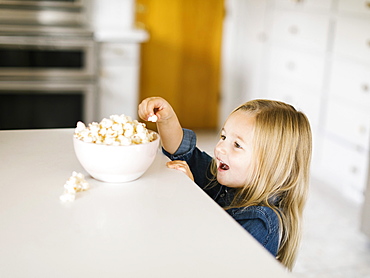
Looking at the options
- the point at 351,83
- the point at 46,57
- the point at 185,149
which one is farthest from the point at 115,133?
the point at 351,83

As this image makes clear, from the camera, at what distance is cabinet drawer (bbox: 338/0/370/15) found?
314 centimetres

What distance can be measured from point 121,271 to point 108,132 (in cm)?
37

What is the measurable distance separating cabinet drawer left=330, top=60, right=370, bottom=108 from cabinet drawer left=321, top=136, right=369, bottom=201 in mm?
275

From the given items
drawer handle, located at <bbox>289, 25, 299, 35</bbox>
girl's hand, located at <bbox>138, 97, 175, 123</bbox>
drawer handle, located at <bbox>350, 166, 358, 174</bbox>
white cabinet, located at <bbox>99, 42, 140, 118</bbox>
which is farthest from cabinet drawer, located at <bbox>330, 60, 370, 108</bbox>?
girl's hand, located at <bbox>138, 97, 175, 123</bbox>

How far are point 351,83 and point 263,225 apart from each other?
235 cm

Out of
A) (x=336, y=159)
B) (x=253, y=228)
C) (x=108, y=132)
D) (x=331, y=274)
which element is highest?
(x=108, y=132)

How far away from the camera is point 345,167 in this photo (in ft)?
11.2

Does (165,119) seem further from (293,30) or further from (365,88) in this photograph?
(293,30)

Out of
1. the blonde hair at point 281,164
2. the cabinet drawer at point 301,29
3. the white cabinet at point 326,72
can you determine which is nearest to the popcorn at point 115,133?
the blonde hair at point 281,164

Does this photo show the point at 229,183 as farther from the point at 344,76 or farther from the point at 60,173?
the point at 344,76

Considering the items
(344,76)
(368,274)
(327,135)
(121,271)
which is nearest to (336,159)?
(327,135)

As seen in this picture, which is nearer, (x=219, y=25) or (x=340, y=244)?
(x=340, y=244)

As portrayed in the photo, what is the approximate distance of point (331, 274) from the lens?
2484 millimetres

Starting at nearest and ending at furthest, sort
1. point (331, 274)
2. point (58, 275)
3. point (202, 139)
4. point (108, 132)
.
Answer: point (58, 275) < point (108, 132) < point (331, 274) < point (202, 139)
